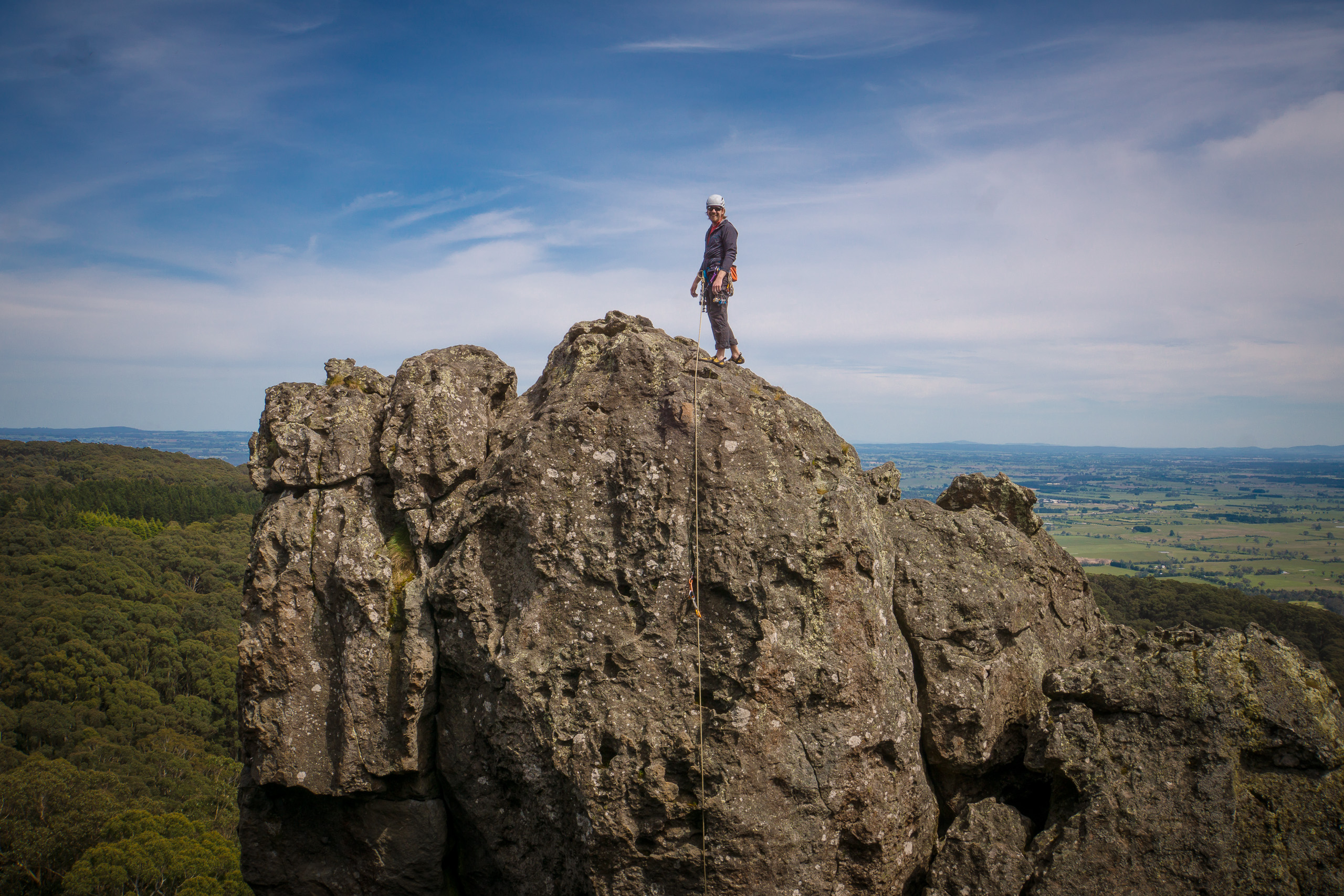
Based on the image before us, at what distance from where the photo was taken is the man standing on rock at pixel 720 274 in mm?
14875

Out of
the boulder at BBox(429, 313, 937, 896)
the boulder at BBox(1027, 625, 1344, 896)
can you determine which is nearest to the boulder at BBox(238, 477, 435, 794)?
the boulder at BBox(429, 313, 937, 896)

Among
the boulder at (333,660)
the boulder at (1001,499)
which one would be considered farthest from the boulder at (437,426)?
the boulder at (1001,499)

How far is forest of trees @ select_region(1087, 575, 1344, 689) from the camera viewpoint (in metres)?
54.9

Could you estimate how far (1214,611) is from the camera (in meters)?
58.5

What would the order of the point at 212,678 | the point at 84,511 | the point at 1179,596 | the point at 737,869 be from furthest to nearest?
the point at 84,511 < the point at 212,678 < the point at 1179,596 < the point at 737,869

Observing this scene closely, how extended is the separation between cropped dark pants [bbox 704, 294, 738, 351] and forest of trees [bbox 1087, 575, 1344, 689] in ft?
159

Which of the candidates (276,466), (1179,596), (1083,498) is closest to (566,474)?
(276,466)

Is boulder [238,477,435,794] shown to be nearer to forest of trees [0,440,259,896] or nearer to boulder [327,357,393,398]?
boulder [327,357,393,398]

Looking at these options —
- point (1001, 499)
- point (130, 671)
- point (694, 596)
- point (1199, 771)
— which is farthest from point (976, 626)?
point (130, 671)

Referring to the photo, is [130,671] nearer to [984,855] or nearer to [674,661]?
[674,661]

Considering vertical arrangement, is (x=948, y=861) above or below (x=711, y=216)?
below

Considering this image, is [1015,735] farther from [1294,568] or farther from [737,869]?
[1294,568]

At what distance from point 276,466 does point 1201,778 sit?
53.5 ft

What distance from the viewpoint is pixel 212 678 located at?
88.1m
